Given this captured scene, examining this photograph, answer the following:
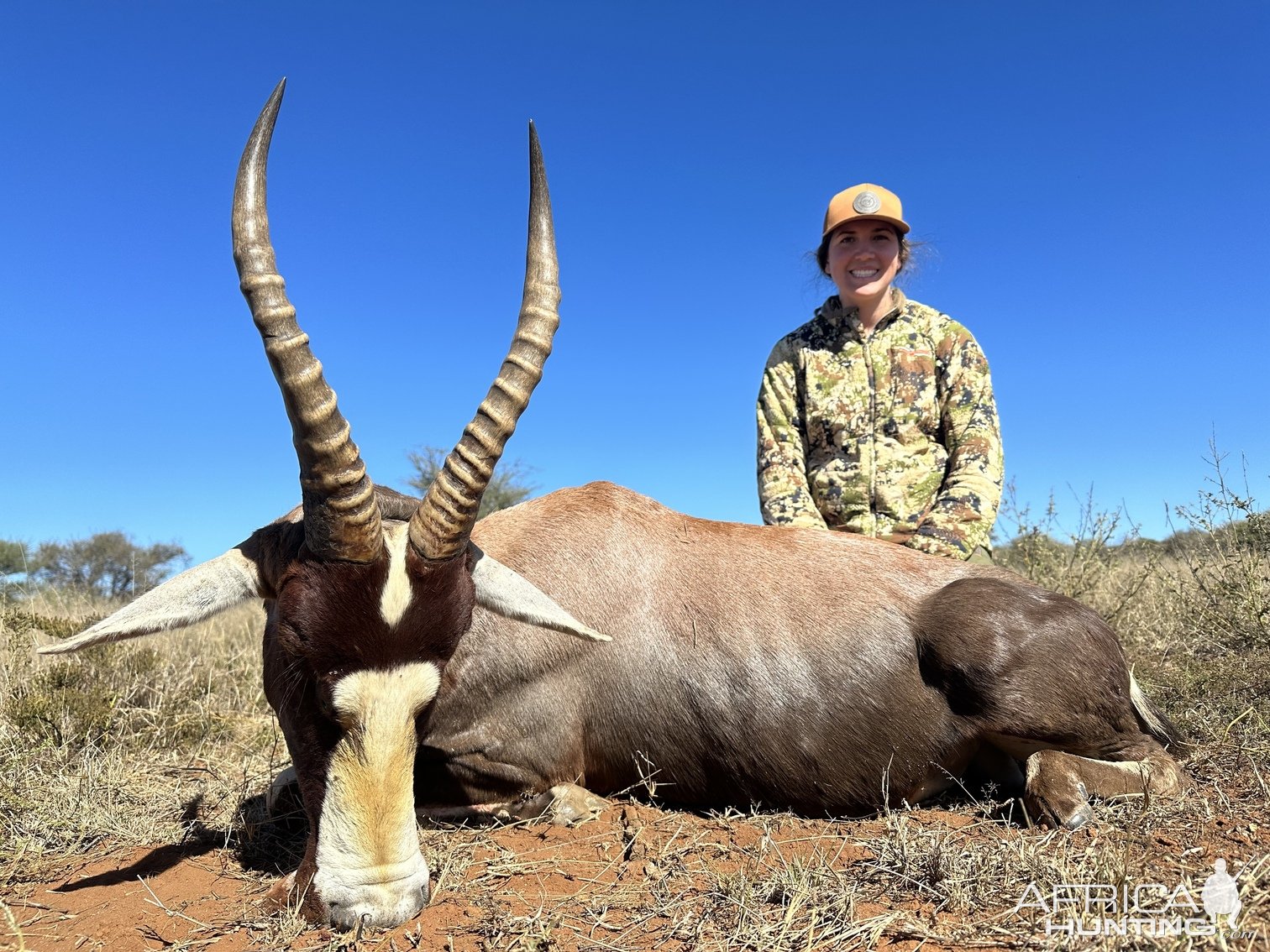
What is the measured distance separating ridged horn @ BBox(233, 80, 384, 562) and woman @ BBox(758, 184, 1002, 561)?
12.3 ft

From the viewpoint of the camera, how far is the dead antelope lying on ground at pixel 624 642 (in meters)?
3.25

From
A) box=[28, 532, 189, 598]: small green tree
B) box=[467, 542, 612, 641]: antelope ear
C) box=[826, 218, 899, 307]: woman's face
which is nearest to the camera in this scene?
box=[467, 542, 612, 641]: antelope ear

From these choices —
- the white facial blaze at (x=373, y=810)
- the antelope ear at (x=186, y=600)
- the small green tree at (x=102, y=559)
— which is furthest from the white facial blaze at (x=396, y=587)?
the small green tree at (x=102, y=559)

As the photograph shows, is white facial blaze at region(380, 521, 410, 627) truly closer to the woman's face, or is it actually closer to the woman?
the woman

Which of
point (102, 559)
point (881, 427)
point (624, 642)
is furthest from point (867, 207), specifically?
point (102, 559)

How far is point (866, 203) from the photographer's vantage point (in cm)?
645

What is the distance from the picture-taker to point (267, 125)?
3455mm

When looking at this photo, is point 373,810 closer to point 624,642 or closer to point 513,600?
point 513,600

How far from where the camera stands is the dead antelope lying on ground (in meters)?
3.25

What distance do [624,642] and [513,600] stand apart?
83 centimetres

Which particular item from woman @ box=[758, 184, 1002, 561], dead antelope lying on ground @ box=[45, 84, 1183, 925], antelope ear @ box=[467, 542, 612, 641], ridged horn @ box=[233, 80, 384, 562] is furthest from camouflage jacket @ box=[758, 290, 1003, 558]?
ridged horn @ box=[233, 80, 384, 562]

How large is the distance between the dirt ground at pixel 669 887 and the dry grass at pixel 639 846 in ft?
0.04

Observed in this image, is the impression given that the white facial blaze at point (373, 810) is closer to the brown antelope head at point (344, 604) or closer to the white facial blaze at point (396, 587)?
the brown antelope head at point (344, 604)

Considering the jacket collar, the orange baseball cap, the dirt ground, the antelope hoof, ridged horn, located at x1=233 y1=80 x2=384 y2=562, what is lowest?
the dirt ground
